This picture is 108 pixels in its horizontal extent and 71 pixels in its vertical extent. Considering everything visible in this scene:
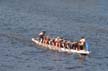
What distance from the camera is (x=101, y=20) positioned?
9081 centimetres

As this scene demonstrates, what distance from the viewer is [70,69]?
5303cm

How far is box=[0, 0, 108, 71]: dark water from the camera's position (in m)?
55.1

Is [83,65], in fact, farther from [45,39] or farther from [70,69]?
[45,39]

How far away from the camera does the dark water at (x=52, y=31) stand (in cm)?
5508

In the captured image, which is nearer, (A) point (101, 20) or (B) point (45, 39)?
(B) point (45, 39)

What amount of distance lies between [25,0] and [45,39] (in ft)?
218

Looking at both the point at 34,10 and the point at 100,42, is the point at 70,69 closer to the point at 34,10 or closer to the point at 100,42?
the point at 100,42

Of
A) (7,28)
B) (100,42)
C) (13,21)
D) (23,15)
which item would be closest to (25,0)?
(23,15)

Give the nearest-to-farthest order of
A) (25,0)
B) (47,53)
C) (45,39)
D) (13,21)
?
(47,53), (45,39), (13,21), (25,0)

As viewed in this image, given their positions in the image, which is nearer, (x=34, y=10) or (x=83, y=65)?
(x=83, y=65)

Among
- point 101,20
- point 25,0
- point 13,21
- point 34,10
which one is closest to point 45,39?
point 13,21

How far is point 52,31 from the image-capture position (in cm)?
7606

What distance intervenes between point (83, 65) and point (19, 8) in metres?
52.8

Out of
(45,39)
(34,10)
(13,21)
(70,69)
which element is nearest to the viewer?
(70,69)
